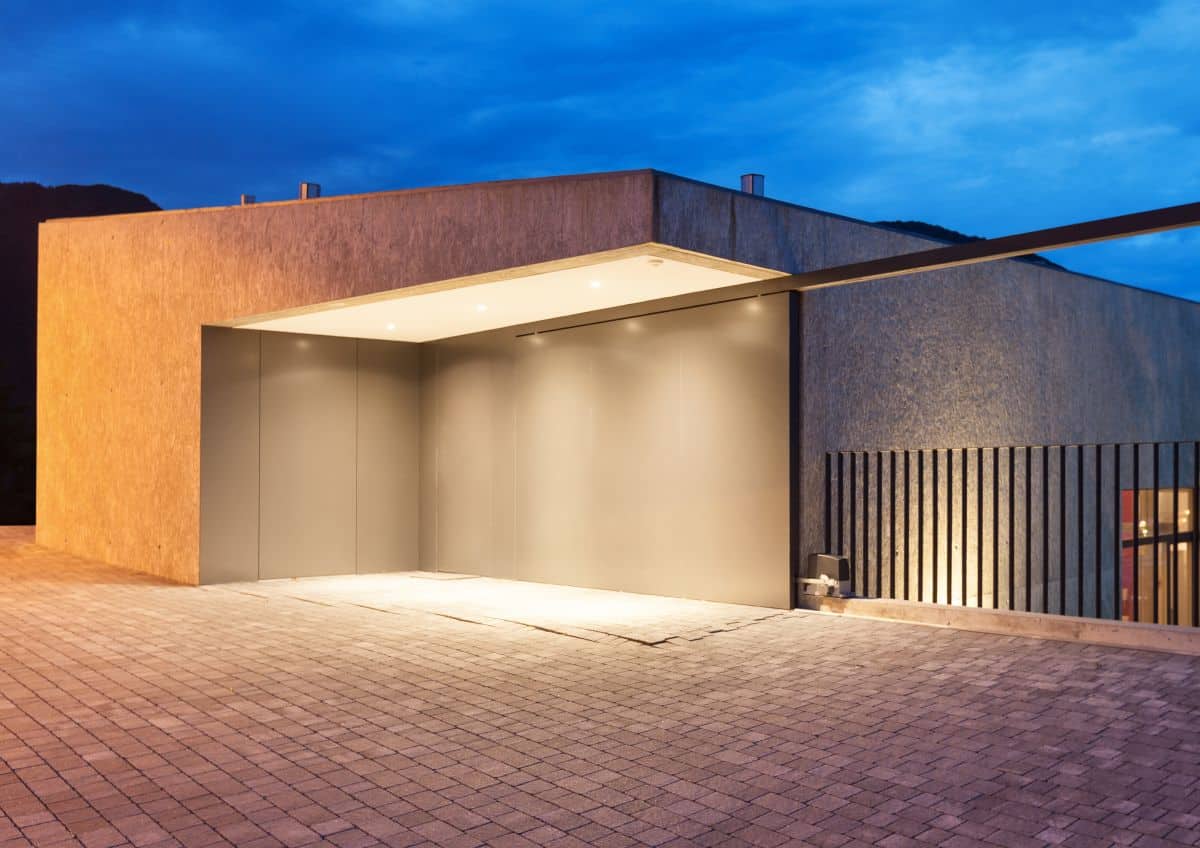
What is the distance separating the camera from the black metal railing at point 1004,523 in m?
7.85

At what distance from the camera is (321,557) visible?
37.2 feet

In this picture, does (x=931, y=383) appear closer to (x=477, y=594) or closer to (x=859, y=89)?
(x=477, y=594)

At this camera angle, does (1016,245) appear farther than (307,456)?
No

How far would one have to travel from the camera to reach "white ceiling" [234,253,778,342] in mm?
→ 8092

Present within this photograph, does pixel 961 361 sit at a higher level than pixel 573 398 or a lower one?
higher

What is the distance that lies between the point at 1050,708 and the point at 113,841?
4469 millimetres

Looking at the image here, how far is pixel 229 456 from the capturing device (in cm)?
1059

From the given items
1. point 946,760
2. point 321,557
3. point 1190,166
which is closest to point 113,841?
point 946,760

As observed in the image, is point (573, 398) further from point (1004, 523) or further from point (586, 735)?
point (586, 735)

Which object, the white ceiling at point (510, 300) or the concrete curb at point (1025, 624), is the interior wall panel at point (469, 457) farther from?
the concrete curb at point (1025, 624)

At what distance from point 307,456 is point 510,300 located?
3487 mm

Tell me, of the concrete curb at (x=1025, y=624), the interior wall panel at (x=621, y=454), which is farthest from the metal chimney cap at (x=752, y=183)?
the concrete curb at (x=1025, y=624)

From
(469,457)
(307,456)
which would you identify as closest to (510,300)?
(469,457)

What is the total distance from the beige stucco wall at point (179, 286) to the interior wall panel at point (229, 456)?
0.14 metres
